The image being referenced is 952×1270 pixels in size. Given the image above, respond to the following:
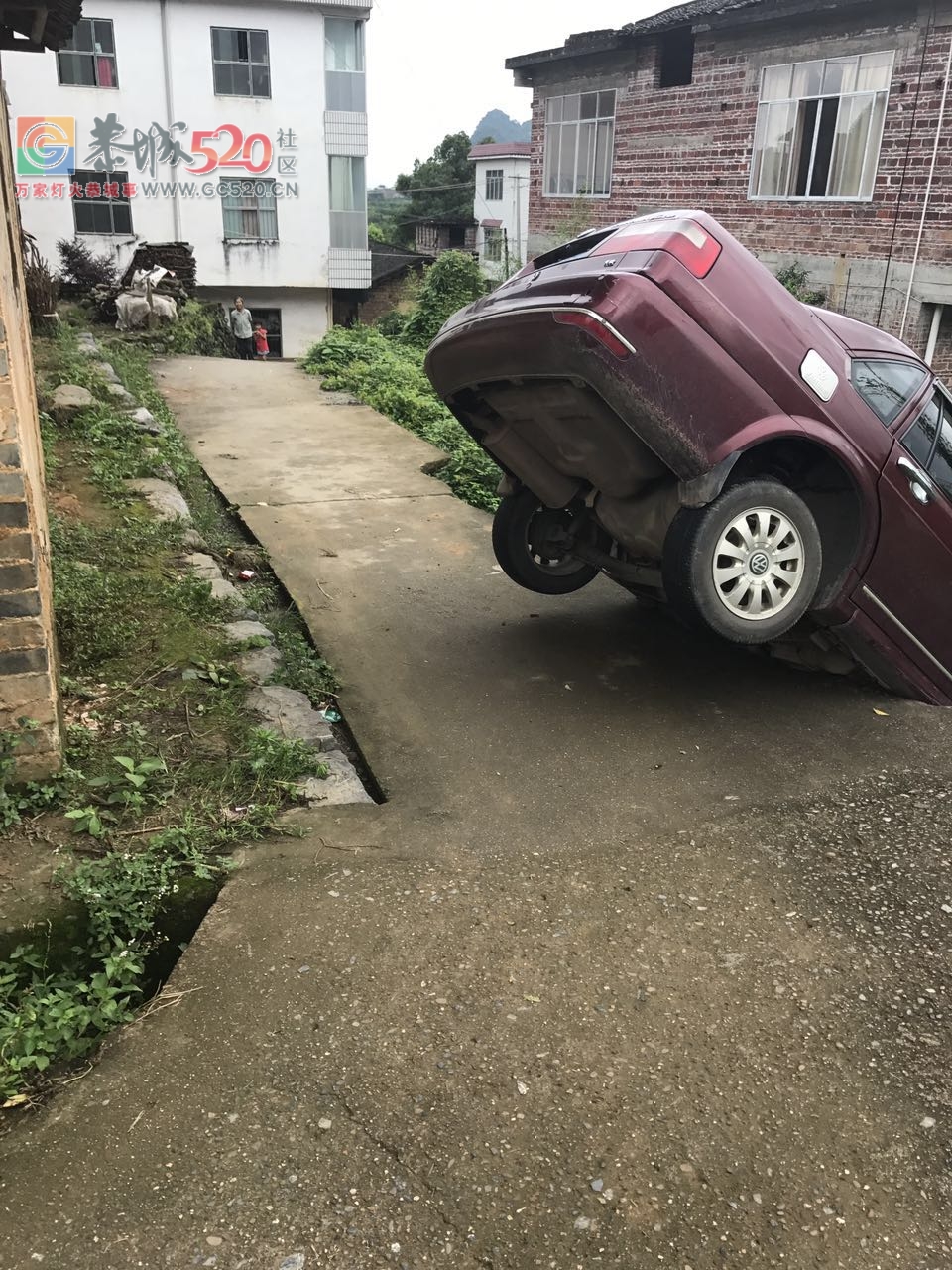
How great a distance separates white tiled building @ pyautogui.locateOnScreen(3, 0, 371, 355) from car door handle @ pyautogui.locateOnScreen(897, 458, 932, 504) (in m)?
26.0

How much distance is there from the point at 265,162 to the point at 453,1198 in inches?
1139

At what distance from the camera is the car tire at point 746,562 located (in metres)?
4.23

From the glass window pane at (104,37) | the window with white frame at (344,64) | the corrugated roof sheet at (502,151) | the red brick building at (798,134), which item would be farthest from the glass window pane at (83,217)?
the corrugated roof sheet at (502,151)

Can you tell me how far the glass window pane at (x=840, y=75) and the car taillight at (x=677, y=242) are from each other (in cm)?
1054

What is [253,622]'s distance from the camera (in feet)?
17.9

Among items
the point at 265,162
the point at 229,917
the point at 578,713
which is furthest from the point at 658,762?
the point at 265,162

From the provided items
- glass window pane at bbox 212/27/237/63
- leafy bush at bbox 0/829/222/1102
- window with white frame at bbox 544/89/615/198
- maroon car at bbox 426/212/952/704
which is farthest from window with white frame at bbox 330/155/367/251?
leafy bush at bbox 0/829/222/1102

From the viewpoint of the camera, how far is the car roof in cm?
475

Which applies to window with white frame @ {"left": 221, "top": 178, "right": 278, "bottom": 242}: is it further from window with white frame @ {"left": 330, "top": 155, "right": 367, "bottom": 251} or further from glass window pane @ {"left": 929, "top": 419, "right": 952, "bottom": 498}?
glass window pane @ {"left": 929, "top": 419, "right": 952, "bottom": 498}

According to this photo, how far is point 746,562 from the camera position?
4.35m

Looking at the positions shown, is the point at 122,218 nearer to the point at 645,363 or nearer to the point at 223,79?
the point at 223,79

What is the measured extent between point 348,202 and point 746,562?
27335mm

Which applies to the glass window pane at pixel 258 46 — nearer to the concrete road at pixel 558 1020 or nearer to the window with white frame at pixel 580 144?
the window with white frame at pixel 580 144

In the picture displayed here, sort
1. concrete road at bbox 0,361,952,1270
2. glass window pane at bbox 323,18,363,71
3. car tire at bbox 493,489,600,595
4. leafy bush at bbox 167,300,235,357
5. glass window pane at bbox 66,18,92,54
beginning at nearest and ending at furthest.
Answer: concrete road at bbox 0,361,952,1270
car tire at bbox 493,489,600,595
leafy bush at bbox 167,300,235,357
glass window pane at bbox 66,18,92,54
glass window pane at bbox 323,18,363,71
